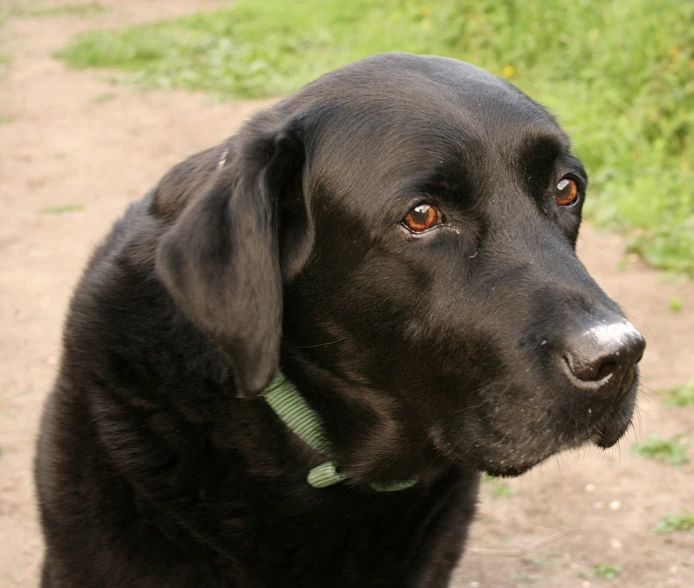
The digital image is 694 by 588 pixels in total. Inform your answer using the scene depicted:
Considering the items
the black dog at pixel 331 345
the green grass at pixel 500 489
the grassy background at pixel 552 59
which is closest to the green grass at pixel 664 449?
the green grass at pixel 500 489

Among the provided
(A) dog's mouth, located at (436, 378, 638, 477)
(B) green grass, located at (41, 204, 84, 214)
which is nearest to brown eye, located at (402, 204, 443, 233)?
(A) dog's mouth, located at (436, 378, 638, 477)

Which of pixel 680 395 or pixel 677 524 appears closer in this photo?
pixel 677 524

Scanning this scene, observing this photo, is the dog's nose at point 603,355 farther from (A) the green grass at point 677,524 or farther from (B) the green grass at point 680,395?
(B) the green grass at point 680,395

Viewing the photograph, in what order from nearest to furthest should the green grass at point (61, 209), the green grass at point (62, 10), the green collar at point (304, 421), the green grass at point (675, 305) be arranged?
1. the green collar at point (304, 421)
2. the green grass at point (675, 305)
3. the green grass at point (61, 209)
4. the green grass at point (62, 10)

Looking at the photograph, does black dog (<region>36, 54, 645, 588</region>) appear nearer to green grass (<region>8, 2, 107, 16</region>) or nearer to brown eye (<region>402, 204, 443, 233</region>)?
brown eye (<region>402, 204, 443, 233</region>)

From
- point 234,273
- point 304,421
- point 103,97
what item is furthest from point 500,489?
point 103,97

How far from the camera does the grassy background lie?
629 cm

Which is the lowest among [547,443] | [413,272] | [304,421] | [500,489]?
[500,489]

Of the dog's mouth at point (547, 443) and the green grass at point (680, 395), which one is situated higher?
the dog's mouth at point (547, 443)

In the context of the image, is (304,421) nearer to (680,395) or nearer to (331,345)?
(331,345)

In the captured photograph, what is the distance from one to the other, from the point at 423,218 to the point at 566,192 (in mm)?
496

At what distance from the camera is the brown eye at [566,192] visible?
2.56m

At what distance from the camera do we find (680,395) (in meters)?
4.52

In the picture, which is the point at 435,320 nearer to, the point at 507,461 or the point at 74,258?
the point at 507,461
